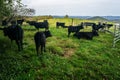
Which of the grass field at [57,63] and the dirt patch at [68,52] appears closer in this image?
the grass field at [57,63]

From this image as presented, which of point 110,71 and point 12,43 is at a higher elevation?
point 12,43

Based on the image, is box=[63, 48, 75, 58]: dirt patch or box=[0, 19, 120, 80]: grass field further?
box=[63, 48, 75, 58]: dirt patch

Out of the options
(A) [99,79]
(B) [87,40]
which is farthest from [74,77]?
(B) [87,40]

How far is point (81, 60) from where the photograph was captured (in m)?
15.1

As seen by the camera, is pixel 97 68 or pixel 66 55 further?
pixel 66 55

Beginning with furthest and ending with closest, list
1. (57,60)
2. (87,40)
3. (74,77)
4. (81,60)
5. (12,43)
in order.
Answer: (87,40)
(12,43)
(81,60)
(57,60)
(74,77)

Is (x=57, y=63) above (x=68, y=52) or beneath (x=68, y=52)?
beneath

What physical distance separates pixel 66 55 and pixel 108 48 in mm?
4956

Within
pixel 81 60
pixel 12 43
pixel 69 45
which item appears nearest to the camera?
pixel 81 60

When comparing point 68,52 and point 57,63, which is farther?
point 68,52

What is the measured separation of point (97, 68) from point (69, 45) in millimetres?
4571

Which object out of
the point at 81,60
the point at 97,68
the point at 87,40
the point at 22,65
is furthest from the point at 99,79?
the point at 87,40

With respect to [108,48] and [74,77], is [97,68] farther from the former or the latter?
[108,48]

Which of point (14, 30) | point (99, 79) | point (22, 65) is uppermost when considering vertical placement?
point (14, 30)
